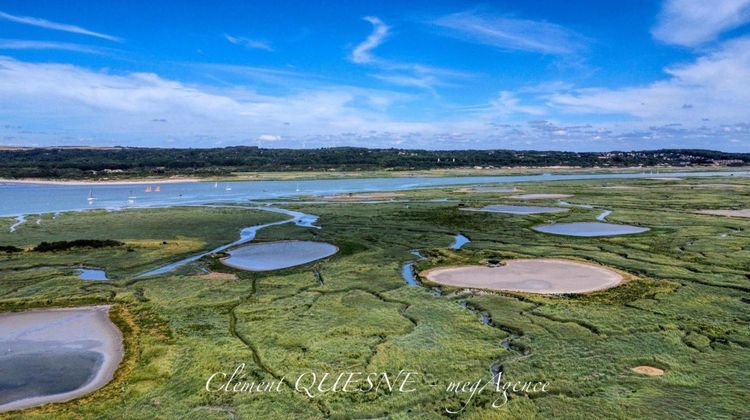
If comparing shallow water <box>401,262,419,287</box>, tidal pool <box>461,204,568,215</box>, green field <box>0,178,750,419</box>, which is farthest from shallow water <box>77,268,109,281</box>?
tidal pool <box>461,204,568,215</box>

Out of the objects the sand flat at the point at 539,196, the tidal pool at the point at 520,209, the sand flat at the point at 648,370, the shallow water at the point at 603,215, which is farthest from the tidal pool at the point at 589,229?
the sand flat at the point at 648,370

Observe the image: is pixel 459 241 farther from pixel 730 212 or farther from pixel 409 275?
pixel 730 212

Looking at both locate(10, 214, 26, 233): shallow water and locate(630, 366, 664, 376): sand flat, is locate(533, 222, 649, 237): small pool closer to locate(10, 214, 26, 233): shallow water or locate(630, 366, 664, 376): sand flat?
locate(630, 366, 664, 376): sand flat

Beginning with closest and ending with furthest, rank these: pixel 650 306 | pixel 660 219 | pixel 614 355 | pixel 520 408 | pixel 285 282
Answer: pixel 520 408
pixel 614 355
pixel 650 306
pixel 285 282
pixel 660 219

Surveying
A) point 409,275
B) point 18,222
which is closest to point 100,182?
point 18,222

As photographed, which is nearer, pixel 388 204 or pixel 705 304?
pixel 705 304

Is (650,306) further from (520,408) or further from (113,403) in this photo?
(113,403)

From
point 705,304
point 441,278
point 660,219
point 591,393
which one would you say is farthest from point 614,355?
point 660,219
